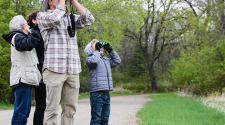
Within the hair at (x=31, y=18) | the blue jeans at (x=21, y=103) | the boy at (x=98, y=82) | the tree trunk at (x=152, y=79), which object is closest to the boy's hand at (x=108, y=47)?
the boy at (x=98, y=82)

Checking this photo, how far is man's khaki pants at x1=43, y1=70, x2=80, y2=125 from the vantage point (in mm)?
6156

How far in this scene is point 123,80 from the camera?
164 feet

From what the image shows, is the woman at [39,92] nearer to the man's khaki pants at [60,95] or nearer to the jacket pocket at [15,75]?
the jacket pocket at [15,75]

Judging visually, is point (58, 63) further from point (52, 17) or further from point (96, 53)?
point (96, 53)

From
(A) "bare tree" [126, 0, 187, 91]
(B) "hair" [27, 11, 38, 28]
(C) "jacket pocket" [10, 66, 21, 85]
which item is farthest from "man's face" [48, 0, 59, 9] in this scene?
(A) "bare tree" [126, 0, 187, 91]

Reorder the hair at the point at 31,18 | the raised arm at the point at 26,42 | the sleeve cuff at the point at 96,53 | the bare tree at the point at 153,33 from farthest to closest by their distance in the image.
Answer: the bare tree at the point at 153,33 → the sleeve cuff at the point at 96,53 → the hair at the point at 31,18 → the raised arm at the point at 26,42

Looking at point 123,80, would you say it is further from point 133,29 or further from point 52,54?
point 52,54

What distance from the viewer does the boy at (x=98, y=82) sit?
8398 millimetres

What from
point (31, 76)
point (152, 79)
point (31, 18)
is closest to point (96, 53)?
point (31, 18)

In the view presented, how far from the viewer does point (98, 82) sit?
847 centimetres

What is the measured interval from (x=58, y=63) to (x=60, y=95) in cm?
39

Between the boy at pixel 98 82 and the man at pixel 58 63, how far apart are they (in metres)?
1.97

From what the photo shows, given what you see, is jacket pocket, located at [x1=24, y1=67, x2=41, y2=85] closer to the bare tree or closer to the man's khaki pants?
the man's khaki pants

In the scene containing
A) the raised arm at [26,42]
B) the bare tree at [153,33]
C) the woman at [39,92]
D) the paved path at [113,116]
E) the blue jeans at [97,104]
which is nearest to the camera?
the raised arm at [26,42]
